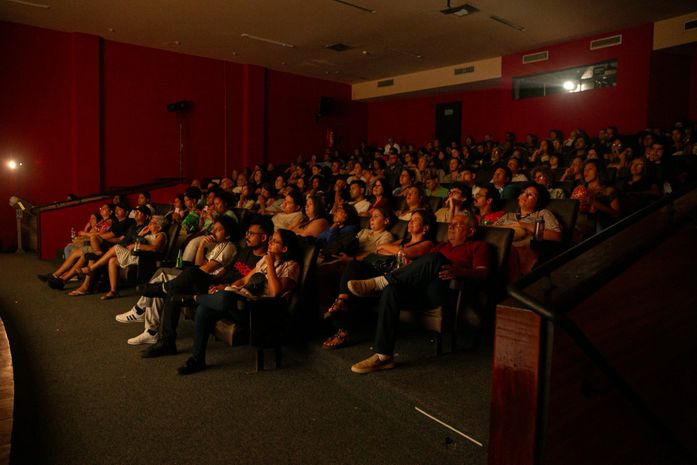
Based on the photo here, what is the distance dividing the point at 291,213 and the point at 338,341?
2.12 metres

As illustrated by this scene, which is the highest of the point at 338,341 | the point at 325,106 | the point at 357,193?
the point at 325,106

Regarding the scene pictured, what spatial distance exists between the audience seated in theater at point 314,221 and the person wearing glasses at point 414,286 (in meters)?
1.51

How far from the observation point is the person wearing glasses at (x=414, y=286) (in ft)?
8.62

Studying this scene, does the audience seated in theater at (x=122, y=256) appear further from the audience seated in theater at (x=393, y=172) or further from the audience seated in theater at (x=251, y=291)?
the audience seated in theater at (x=393, y=172)

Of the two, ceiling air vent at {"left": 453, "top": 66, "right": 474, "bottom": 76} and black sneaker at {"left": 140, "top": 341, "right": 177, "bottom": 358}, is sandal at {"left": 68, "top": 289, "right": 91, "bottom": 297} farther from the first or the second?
ceiling air vent at {"left": 453, "top": 66, "right": 474, "bottom": 76}

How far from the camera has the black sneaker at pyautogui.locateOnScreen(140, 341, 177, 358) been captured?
321 cm

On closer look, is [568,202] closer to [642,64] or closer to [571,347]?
[571,347]

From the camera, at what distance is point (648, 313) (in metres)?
1.97

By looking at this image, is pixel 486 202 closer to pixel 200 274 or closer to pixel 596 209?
pixel 596 209

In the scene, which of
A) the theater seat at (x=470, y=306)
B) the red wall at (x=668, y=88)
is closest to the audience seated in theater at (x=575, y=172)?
the theater seat at (x=470, y=306)

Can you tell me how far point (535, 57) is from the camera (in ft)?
30.1

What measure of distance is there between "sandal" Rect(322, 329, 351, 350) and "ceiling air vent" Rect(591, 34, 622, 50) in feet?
25.2

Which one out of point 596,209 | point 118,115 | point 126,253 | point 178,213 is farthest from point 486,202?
point 118,115

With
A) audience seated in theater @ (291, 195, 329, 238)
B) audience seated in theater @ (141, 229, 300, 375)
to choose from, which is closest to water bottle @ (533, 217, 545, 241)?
audience seated in theater @ (141, 229, 300, 375)
